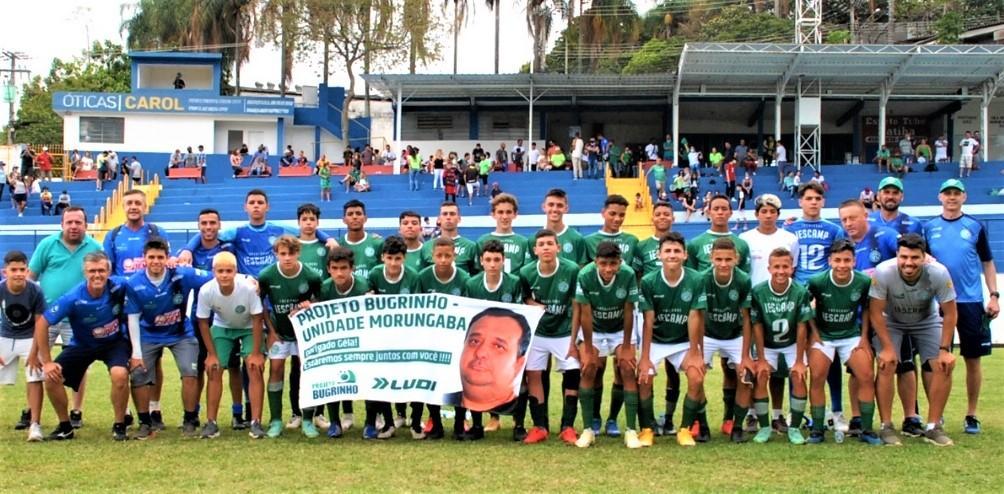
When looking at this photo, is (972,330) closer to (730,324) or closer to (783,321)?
(783,321)

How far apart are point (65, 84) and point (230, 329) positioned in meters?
54.1

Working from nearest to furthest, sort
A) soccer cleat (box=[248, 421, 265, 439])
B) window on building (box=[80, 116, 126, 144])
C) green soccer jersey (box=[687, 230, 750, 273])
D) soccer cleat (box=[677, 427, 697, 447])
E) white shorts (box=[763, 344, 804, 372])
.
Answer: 1. soccer cleat (box=[677, 427, 697, 447])
2. white shorts (box=[763, 344, 804, 372])
3. soccer cleat (box=[248, 421, 265, 439])
4. green soccer jersey (box=[687, 230, 750, 273])
5. window on building (box=[80, 116, 126, 144])

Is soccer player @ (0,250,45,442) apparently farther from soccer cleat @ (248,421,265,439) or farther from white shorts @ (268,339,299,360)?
white shorts @ (268,339,299,360)

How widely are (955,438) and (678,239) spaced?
2.78m

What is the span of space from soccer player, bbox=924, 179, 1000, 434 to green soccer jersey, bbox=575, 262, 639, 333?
108 inches

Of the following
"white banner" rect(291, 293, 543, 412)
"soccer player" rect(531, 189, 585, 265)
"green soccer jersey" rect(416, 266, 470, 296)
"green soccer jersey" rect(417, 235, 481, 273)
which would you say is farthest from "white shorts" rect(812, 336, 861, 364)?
"green soccer jersey" rect(417, 235, 481, 273)

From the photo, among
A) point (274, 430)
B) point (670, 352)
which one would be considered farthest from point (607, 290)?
point (274, 430)

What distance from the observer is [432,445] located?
8047 mm

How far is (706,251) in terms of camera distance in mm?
9070

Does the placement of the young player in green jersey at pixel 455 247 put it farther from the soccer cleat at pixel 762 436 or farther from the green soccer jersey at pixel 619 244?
the soccer cleat at pixel 762 436

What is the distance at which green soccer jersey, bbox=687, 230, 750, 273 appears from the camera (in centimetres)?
886

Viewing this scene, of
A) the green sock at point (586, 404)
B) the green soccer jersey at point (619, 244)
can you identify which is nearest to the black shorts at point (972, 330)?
the green soccer jersey at point (619, 244)

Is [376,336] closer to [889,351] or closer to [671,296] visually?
[671,296]

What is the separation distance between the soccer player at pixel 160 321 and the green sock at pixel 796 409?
195 inches
